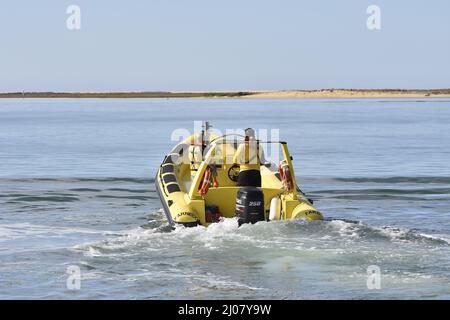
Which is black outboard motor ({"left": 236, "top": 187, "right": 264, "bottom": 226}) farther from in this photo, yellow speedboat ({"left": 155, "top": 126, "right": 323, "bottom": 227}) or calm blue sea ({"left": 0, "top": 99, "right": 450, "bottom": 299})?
calm blue sea ({"left": 0, "top": 99, "right": 450, "bottom": 299})

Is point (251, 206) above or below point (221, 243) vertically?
above

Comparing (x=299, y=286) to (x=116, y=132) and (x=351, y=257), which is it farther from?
(x=116, y=132)

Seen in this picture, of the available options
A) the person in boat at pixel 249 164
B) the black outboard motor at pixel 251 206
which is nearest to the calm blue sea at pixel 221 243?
the black outboard motor at pixel 251 206

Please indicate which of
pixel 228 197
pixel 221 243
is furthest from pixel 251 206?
pixel 228 197

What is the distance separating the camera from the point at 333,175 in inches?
1031

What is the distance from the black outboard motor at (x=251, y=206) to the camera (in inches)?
569

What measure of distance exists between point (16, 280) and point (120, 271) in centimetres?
147

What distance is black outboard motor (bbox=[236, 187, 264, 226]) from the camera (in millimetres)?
14461

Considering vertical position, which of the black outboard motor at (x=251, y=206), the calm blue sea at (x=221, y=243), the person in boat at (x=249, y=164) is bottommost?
the calm blue sea at (x=221, y=243)

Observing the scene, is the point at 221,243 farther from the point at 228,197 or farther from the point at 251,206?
the point at 228,197

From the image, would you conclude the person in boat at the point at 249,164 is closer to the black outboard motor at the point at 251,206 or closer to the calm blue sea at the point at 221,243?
the black outboard motor at the point at 251,206

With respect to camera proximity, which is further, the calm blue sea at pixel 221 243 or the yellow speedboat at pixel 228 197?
the yellow speedboat at pixel 228 197

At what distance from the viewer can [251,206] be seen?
1447cm
